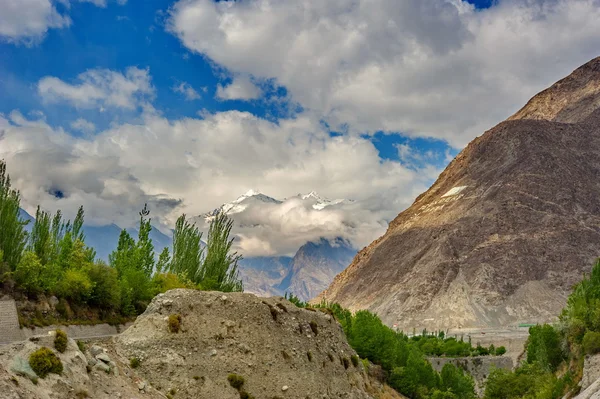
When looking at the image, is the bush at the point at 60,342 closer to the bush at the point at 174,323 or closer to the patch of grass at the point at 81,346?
the patch of grass at the point at 81,346

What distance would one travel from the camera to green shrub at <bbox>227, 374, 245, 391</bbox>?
100 feet

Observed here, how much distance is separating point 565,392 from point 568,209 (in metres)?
163

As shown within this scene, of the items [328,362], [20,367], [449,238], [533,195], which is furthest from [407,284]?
[20,367]

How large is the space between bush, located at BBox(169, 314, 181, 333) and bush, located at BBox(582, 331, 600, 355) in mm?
34099

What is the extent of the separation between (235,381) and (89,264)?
17.9 metres

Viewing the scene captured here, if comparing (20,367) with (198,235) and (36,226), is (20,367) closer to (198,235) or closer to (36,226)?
(36,226)

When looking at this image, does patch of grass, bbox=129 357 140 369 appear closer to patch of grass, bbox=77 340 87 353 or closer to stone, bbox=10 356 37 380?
patch of grass, bbox=77 340 87 353

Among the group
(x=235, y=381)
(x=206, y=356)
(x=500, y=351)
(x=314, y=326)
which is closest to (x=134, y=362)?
(x=206, y=356)

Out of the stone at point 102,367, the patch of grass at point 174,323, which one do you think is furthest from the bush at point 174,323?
the stone at point 102,367

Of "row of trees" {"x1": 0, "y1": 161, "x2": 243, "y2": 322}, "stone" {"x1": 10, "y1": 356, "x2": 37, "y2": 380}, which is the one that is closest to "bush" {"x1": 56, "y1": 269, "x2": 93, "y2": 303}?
"row of trees" {"x1": 0, "y1": 161, "x2": 243, "y2": 322}

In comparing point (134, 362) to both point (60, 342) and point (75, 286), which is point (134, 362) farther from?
point (75, 286)

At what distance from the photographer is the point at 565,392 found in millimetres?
48531

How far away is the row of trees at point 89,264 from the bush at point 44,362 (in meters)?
15.0

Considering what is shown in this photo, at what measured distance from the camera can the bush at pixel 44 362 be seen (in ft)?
70.1
